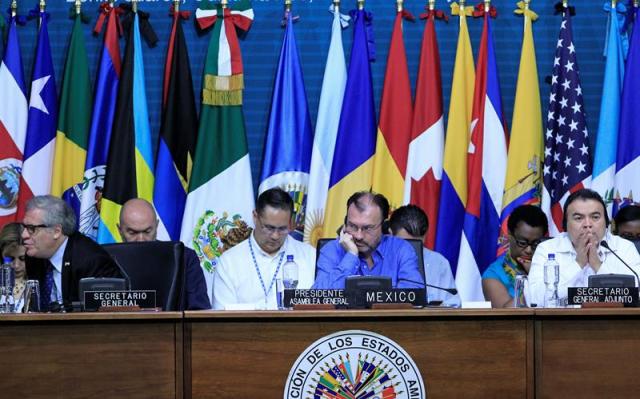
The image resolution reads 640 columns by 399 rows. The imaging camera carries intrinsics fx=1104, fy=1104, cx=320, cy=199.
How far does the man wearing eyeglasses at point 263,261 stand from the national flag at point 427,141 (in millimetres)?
1221

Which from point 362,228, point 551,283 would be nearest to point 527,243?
point 362,228

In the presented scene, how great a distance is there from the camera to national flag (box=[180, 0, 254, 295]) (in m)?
7.27

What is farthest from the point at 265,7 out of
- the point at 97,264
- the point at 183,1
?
the point at 97,264

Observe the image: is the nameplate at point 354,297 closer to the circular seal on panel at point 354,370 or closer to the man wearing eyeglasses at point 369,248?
the circular seal on panel at point 354,370

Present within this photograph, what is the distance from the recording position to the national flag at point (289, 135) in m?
7.31

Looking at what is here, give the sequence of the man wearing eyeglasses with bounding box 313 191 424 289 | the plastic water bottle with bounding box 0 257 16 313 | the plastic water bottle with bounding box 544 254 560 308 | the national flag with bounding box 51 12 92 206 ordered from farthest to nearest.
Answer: the national flag with bounding box 51 12 92 206 < the man wearing eyeglasses with bounding box 313 191 424 289 < the plastic water bottle with bounding box 544 254 560 308 < the plastic water bottle with bounding box 0 257 16 313

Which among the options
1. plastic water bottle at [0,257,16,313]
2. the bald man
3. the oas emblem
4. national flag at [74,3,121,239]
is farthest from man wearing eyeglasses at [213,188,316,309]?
plastic water bottle at [0,257,16,313]

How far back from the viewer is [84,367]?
4105mm

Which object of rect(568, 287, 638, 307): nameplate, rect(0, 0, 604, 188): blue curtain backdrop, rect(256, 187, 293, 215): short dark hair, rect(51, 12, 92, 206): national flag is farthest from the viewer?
rect(0, 0, 604, 188): blue curtain backdrop

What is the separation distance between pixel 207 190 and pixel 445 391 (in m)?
3.49

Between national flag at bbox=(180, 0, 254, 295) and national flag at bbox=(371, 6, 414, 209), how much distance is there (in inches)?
34.6

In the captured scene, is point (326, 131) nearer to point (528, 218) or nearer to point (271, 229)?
point (271, 229)

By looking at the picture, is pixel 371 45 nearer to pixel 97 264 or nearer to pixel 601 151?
pixel 601 151

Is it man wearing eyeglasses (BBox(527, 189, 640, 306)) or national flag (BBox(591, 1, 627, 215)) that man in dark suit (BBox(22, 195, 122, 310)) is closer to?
man wearing eyeglasses (BBox(527, 189, 640, 306))
